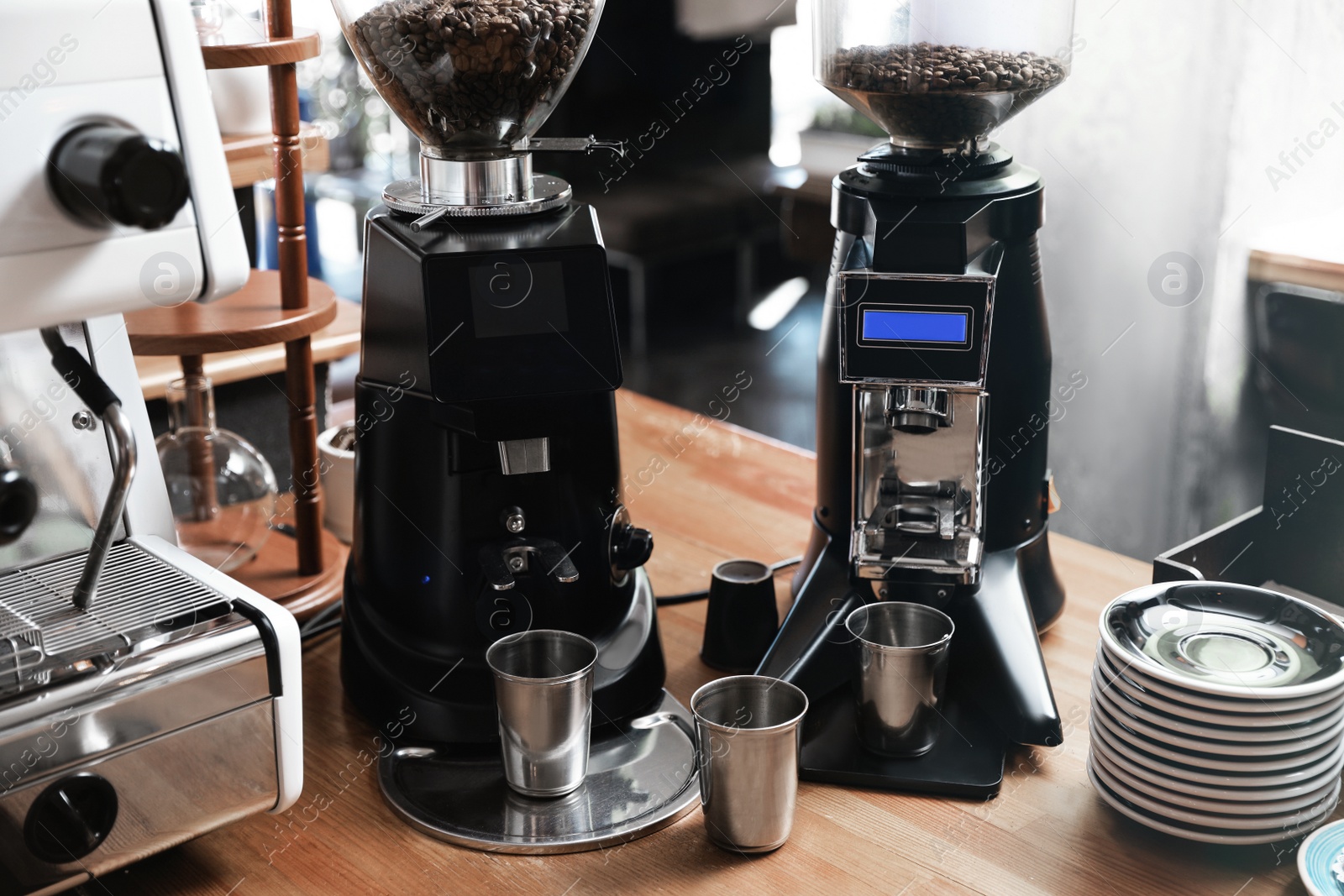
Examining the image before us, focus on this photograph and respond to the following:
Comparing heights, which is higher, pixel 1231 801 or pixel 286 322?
pixel 286 322

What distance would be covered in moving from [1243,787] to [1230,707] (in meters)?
0.06

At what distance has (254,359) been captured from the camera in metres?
1.31

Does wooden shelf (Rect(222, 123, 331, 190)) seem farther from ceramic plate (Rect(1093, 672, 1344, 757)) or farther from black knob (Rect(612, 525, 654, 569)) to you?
ceramic plate (Rect(1093, 672, 1344, 757))

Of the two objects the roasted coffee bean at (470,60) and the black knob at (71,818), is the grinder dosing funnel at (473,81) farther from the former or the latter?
the black knob at (71,818)

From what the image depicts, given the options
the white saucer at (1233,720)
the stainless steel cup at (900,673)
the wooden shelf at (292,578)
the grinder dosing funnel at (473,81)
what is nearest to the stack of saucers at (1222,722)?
the white saucer at (1233,720)

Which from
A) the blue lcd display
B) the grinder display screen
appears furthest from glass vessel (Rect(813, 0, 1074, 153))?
the grinder display screen

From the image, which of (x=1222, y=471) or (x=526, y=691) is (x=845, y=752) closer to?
(x=526, y=691)

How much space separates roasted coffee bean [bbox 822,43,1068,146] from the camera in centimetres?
89

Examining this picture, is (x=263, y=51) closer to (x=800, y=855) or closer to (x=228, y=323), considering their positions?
(x=228, y=323)

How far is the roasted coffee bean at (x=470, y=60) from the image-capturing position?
0.78 meters

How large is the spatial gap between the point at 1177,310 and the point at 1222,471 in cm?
27

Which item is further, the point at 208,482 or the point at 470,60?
the point at 208,482

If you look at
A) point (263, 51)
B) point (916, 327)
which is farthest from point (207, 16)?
point (916, 327)

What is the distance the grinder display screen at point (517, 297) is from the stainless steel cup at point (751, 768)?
256mm
